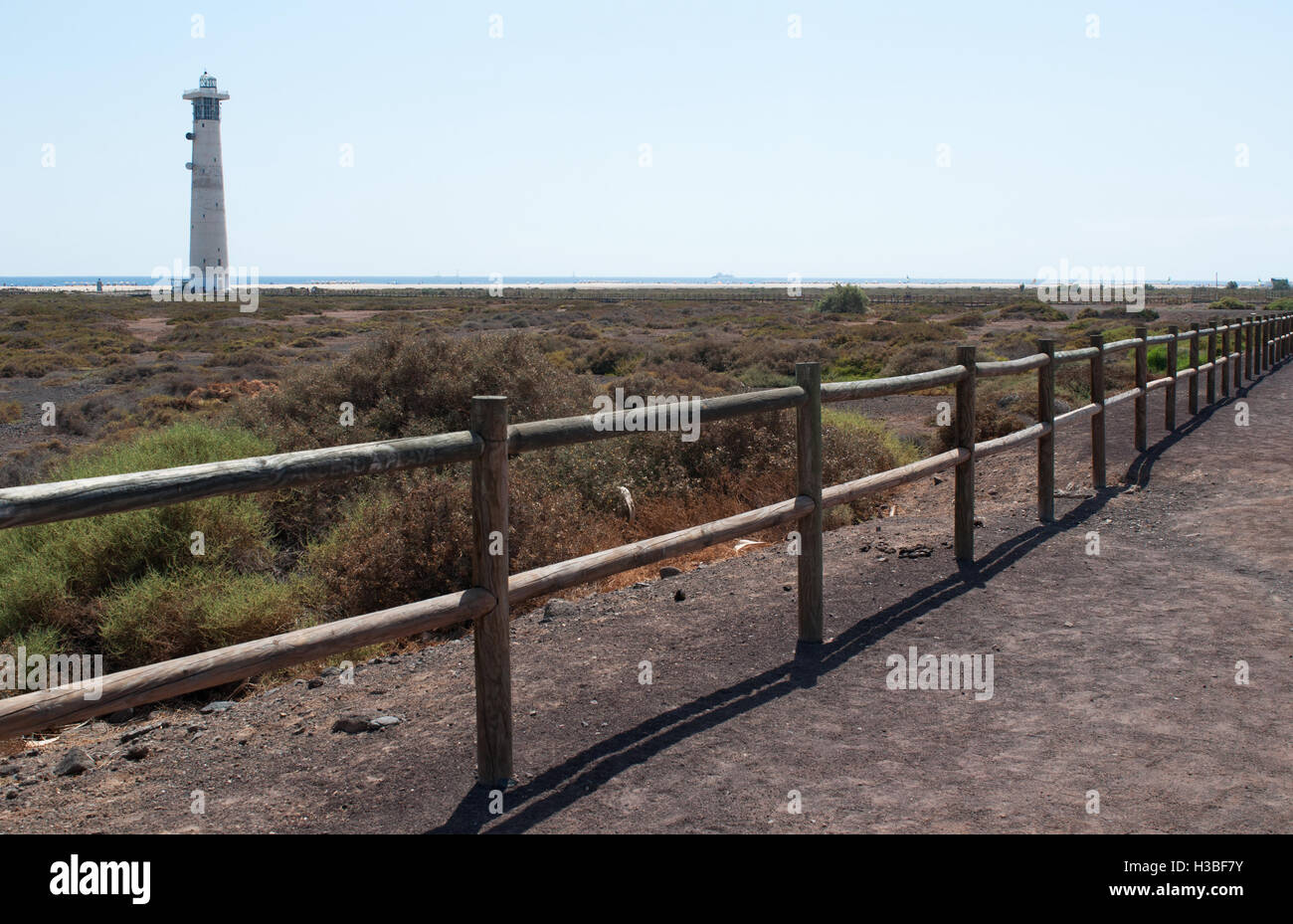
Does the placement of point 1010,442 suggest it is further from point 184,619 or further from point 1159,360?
point 1159,360

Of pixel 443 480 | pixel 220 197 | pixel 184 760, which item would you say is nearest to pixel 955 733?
pixel 184 760

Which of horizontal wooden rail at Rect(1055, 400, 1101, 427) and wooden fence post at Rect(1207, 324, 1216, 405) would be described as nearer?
horizontal wooden rail at Rect(1055, 400, 1101, 427)

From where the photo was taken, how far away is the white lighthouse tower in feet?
232

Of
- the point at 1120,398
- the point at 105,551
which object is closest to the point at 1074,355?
the point at 1120,398

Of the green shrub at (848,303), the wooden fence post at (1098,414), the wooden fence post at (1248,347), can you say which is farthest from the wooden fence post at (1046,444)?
the green shrub at (848,303)

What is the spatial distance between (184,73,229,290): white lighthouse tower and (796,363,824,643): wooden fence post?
234ft

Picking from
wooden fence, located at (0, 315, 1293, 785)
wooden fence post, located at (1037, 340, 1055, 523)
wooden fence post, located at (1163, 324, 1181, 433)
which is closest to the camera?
wooden fence, located at (0, 315, 1293, 785)

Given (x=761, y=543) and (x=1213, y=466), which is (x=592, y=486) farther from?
(x=1213, y=466)

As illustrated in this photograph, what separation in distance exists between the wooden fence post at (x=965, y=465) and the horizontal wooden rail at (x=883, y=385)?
92mm

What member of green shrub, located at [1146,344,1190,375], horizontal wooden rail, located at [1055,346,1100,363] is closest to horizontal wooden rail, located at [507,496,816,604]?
horizontal wooden rail, located at [1055,346,1100,363]

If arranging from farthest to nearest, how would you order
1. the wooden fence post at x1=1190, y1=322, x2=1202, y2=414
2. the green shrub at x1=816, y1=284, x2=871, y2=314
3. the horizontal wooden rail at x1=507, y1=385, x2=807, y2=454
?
1. the green shrub at x1=816, y1=284, x2=871, y2=314
2. the wooden fence post at x1=1190, y1=322, x2=1202, y2=414
3. the horizontal wooden rail at x1=507, y1=385, x2=807, y2=454

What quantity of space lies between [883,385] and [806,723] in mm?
2419

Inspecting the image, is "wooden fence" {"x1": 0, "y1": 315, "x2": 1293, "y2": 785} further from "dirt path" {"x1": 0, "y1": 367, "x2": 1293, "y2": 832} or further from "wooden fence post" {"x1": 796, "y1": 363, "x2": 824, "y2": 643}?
"dirt path" {"x1": 0, "y1": 367, "x2": 1293, "y2": 832}

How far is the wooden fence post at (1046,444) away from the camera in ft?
27.6
